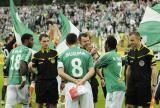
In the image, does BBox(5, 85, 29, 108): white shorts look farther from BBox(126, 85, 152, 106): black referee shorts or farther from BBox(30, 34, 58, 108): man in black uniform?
BBox(126, 85, 152, 106): black referee shorts

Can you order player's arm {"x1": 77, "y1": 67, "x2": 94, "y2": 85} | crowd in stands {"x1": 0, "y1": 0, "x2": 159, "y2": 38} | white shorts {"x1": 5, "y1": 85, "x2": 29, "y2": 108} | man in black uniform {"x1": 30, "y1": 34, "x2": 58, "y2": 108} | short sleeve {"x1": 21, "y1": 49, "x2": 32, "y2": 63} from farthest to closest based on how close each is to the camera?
crowd in stands {"x1": 0, "y1": 0, "x2": 159, "y2": 38} < white shorts {"x1": 5, "y1": 85, "x2": 29, "y2": 108} < short sleeve {"x1": 21, "y1": 49, "x2": 32, "y2": 63} < man in black uniform {"x1": 30, "y1": 34, "x2": 58, "y2": 108} < player's arm {"x1": 77, "y1": 67, "x2": 94, "y2": 85}

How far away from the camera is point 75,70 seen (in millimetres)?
10867

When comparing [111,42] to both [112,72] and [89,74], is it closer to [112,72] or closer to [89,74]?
[112,72]

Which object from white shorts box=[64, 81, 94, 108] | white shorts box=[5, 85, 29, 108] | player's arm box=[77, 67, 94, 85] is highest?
player's arm box=[77, 67, 94, 85]

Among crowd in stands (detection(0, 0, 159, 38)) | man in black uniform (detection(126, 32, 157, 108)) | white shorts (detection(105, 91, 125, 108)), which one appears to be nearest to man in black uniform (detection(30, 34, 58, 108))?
white shorts (detection(105, 91, 125, 108))

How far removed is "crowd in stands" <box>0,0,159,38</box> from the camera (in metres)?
48.6

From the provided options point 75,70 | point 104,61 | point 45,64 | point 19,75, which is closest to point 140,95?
point 104,61

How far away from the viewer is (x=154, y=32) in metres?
19.0

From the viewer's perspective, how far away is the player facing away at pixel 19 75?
40.9 ft

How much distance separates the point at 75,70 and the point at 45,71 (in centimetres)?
111

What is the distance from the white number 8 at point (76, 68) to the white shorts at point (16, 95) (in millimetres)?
2404

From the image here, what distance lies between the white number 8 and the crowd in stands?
35.5 m

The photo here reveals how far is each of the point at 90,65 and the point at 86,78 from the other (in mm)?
312

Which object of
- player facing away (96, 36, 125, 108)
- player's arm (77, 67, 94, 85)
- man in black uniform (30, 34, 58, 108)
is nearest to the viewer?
player's arm (77, 67, 94, 85)
